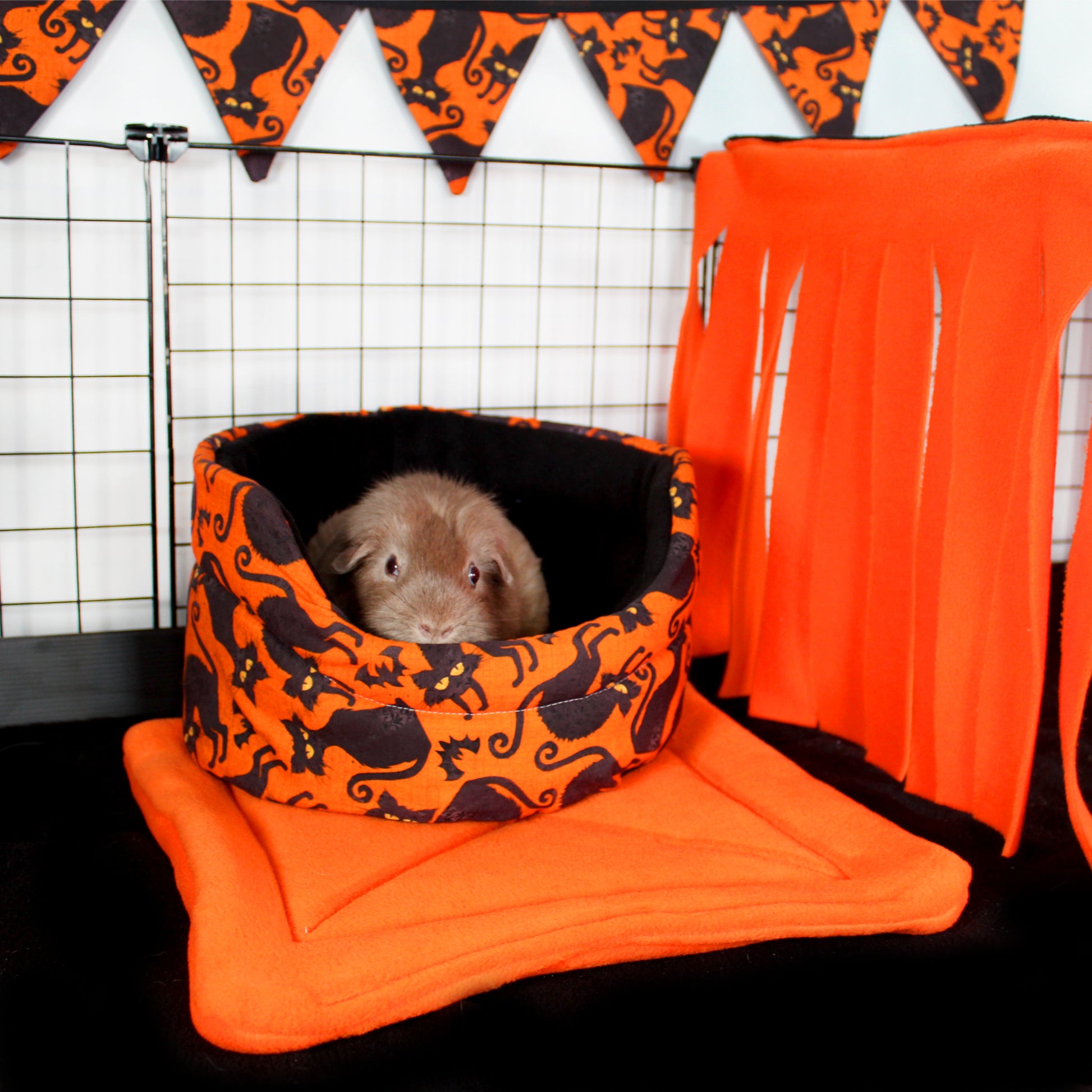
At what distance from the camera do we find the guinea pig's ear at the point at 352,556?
6.96 feet

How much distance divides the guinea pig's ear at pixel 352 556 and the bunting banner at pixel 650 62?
148 cm

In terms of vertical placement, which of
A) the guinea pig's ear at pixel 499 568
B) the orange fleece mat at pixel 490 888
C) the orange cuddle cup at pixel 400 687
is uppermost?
the guinea pig's ear at pixel 499 568

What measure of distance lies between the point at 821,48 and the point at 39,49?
213 cm

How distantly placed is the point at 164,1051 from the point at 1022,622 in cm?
163

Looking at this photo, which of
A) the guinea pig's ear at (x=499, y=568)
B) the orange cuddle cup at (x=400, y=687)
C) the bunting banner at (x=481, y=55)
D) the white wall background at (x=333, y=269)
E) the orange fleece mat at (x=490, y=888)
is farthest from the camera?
the white wall background at (x=333, y=269)

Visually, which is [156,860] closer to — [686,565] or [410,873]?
[410,873]

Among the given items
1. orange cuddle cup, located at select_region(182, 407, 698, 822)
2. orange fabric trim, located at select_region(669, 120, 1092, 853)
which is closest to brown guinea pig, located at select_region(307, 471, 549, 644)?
orange cuddle cup, located at select_region(182, 407, 698, 822)

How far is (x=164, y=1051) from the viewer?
4.61 ft

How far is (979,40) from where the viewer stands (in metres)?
3.00

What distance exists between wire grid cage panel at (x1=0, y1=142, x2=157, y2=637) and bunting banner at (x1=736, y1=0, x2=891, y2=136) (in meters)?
1.81

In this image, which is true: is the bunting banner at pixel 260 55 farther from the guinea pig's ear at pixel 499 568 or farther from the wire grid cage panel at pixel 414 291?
the guinea pig's ear at pixel 499 568

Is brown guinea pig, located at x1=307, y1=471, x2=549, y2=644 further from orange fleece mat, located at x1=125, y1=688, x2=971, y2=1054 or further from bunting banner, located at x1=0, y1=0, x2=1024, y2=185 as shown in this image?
bunting banner, located at x1=0, y1=0, x2=1024, y2=185

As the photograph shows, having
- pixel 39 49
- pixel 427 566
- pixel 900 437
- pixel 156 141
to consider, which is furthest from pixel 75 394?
pixel 900 437

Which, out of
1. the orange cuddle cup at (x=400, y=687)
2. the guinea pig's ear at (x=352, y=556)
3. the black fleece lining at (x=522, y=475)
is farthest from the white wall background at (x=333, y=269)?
the guinea pig's ear at (x=352, y=556)
